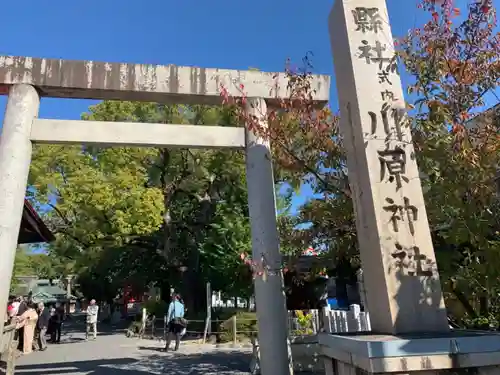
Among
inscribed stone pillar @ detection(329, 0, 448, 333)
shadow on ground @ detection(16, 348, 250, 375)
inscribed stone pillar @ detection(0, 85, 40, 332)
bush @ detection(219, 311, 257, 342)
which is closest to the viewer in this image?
inscribed stone pillar @ detection(329, 0, 448, 333)

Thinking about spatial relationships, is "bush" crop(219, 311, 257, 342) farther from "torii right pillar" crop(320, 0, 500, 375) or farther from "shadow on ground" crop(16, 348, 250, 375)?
"torii right pillar" crop(320, 0, 500, 375)

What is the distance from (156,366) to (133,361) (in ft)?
3.62

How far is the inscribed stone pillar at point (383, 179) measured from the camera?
3.78 metres

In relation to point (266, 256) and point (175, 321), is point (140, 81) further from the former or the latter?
point (175, 321)

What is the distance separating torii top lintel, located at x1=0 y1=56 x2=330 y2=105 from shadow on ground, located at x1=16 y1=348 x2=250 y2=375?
5.48 metres

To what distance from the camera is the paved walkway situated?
8672mm

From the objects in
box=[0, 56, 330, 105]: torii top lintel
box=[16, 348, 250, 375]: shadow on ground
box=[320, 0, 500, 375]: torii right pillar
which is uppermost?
box=[0, 56, 330, 105]: torii top lintel

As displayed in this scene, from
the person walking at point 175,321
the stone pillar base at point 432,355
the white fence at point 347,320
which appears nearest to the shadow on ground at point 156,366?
the person walking at point 175,321

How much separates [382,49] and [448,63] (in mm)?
929

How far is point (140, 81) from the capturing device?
7152 millimetres

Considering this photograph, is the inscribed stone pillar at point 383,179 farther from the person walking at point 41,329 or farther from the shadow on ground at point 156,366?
the person walking at point 41,329

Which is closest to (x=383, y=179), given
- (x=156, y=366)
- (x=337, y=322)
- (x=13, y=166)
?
(x=13, y=166)

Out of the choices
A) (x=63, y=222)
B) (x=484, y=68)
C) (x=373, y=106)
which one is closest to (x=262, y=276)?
(x=373, y=106)

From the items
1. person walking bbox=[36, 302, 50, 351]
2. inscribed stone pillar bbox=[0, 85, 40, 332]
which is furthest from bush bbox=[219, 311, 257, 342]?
inscribed stone pillar bbox=[0, 85, 40, 332]
